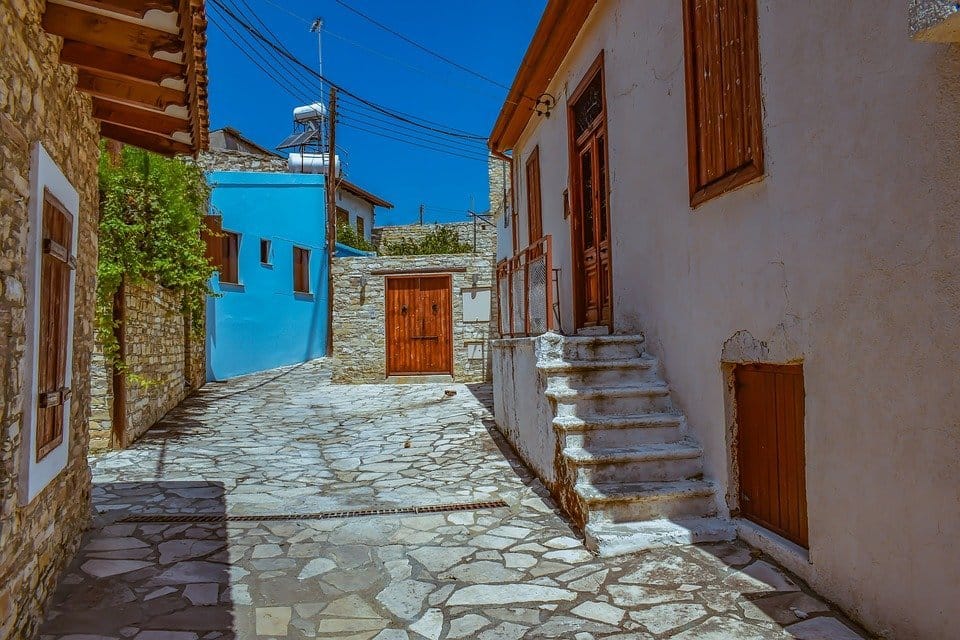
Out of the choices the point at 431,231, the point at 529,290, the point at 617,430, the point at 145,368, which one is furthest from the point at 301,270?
the point at 617,430

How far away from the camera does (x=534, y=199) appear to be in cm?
923

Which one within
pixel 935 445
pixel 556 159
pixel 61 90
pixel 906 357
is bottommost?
pixel 935 445

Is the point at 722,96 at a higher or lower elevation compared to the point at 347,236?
lower

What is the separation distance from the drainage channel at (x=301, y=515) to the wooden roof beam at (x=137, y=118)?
9.67 ft

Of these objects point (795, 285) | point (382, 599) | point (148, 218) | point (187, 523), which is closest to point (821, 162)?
point (795, 285)

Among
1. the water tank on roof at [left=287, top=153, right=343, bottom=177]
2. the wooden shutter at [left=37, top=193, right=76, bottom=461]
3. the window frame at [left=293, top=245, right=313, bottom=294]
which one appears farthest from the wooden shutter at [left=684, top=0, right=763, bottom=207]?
the water tank on roof at [left=287, top=153, right=343, bottom=177]

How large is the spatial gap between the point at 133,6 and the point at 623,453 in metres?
3.79

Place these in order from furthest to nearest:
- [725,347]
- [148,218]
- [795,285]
Result: [148,218] < [725,347] < [795,285]

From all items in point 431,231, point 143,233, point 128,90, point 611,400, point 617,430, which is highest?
point 431,231

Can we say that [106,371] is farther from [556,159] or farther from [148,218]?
[556,159]

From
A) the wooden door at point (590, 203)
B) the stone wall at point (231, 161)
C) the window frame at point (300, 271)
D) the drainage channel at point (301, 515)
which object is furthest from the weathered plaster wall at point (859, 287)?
the stone wall at point (231, 161)

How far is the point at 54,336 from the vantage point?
3.49 m

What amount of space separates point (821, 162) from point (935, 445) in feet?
4.49

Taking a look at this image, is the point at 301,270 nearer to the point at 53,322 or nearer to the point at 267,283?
the point at 267,283
